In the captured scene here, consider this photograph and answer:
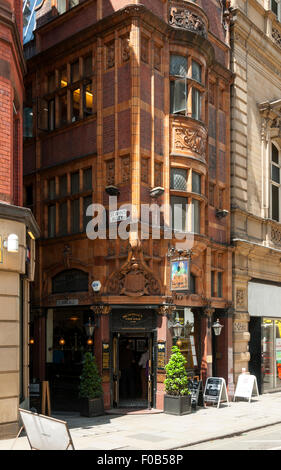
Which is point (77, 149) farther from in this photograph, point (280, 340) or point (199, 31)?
point (280, 340)

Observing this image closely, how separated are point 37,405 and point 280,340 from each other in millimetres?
13790

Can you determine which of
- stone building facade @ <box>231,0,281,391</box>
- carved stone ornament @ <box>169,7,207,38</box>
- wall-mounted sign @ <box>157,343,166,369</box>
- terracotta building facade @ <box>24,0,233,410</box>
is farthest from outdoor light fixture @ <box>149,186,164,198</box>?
carved stone ornament @ <box>169,7,207,38</box>

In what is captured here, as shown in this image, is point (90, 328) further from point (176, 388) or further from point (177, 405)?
point (177, 405)

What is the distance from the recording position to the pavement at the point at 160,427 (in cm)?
1297

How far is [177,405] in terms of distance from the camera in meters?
17.5

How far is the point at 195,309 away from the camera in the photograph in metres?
20.8

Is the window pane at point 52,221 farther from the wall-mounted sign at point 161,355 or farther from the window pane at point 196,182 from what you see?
the wall-mounted sign at point 161,355

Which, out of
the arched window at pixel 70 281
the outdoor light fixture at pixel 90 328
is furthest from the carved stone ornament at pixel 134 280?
the arched window at pixel 70 281

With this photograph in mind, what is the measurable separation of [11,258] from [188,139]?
352 inches

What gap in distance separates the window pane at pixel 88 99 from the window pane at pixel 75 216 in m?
3.29

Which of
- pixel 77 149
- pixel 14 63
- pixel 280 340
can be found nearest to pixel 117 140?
pixel 77 149

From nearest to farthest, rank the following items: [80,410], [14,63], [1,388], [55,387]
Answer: [1,388] → [14,63] → [80,410] → [55,387]

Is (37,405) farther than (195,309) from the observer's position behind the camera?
No

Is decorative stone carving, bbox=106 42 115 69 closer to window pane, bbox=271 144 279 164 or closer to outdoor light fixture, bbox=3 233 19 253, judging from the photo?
outdoor light fixture, bbox=3 233 19 253
